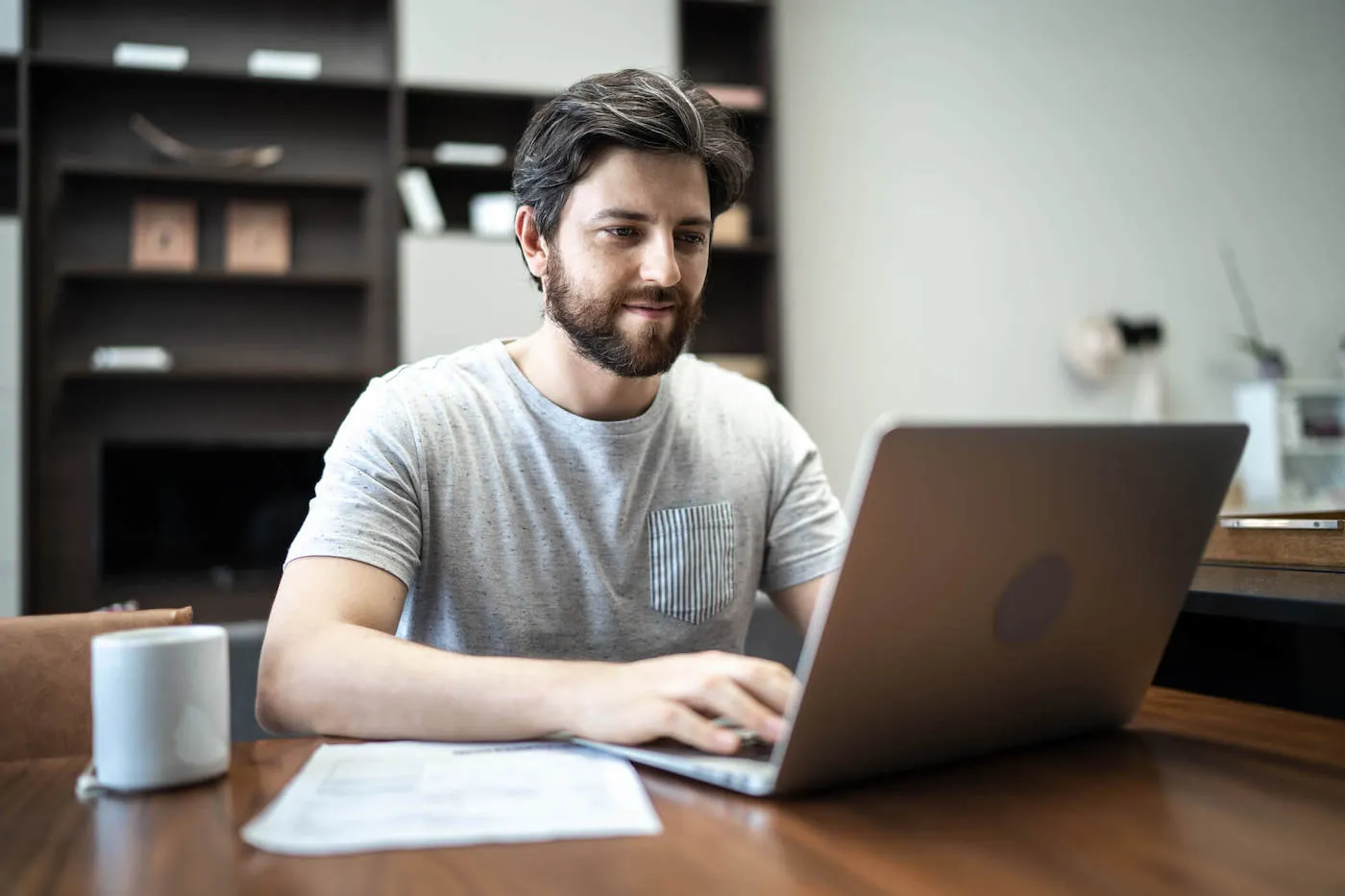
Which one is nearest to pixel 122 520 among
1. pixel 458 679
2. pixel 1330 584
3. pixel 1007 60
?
pixel 458 679

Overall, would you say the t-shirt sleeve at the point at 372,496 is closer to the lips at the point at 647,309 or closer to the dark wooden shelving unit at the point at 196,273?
the lips at the point at 647,309

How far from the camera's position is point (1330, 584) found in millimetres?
1021

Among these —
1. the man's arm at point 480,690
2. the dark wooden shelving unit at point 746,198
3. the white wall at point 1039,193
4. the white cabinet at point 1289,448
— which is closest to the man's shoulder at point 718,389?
the man's arm at point 480,690

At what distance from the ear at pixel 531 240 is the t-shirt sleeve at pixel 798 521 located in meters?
0.37

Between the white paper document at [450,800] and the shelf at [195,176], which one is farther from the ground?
the shelf at [195,176]

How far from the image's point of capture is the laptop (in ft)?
1.95

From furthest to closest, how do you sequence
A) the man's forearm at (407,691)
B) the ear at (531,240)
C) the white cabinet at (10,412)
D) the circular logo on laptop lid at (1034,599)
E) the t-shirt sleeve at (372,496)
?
the white cabinet at (10,412) < the ear at (531,240) < the t-shirt sleeve at (372,496) < the man's forearm at (407,691) < the circular logo on laptop lid at (1034,599)

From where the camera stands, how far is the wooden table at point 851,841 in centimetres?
52

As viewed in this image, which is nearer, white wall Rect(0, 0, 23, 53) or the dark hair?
the dark hair

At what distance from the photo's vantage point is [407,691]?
2.67 feet

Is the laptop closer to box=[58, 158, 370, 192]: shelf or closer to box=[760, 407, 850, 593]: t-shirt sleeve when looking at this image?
box=[760, 407, 850, 593]: t-shirt sleeve

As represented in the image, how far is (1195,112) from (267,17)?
12.7 ft

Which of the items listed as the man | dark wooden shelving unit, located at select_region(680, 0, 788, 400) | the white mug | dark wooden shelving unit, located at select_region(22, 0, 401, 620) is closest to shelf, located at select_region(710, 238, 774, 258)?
dark wooden shelving unit, located at select_region(680, 0, 788, 400)

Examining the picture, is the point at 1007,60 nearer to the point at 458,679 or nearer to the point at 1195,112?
the point at 1195,112
